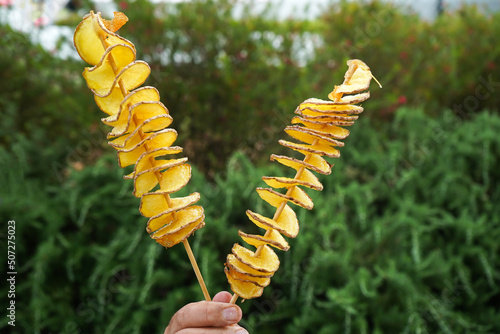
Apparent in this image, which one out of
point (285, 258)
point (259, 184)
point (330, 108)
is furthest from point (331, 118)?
point (259, 184)

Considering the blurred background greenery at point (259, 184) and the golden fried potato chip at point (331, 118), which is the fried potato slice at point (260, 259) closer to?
the golden fried potato chip at point (331, 118)

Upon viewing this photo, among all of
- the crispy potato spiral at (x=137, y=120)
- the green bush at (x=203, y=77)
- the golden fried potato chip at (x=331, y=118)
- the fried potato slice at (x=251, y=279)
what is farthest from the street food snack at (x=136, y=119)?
the green bush at (x=203, y=77)

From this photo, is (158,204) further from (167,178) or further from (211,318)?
(211,318)

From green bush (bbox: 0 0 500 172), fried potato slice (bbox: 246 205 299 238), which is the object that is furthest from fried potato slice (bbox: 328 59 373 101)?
green bush (bbox: 0 0 500 172)

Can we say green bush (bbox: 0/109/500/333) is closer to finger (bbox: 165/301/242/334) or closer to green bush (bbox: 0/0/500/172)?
green bush (bbox: 0/0/500/172)

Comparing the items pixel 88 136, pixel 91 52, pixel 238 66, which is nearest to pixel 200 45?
pixel 238 66

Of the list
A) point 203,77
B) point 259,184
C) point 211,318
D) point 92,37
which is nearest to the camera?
point 92,37
